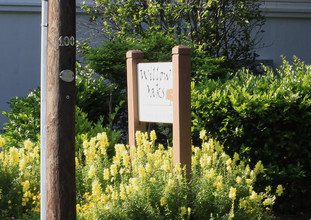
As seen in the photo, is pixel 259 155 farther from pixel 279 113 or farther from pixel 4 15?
pixel 4 15

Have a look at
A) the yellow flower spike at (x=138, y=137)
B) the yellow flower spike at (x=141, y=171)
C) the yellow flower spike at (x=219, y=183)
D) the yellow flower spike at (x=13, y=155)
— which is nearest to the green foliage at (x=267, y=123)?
the yellow flower spike at (x=138, y=137)

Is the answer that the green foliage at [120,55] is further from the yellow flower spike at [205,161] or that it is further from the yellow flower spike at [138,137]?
the yellow flower spike at [205,161]

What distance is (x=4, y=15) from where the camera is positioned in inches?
497

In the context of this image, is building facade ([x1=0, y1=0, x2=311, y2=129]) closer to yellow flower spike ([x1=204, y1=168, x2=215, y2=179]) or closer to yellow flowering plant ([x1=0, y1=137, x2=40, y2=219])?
yellow flowering plant ([x1=0, y1=137, x2=40, y2=219])

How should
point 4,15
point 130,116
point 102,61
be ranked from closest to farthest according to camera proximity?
point 130,116
point 102,61
point 4,15

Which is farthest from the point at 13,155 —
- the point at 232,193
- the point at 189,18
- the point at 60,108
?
the point at 189,18

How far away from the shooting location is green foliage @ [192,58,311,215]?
705cm

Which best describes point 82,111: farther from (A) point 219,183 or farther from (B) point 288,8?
(B) point 288,8

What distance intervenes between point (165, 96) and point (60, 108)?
191 cm

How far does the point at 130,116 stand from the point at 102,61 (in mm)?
2695

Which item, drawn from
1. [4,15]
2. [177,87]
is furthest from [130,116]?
[4,15]

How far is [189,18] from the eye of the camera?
11.1 m

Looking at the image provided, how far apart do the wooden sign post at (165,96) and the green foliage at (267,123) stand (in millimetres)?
1143

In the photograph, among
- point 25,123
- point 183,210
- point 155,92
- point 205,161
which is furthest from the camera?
point 25,123
